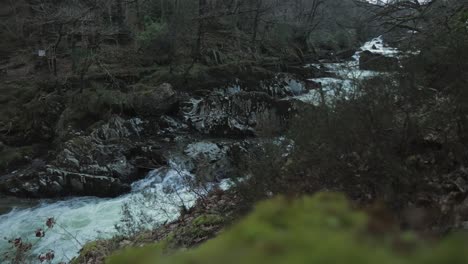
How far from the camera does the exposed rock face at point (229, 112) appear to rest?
1488 cm

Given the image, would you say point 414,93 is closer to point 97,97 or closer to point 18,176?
point 18,176

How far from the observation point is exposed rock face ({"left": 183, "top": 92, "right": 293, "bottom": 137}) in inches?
586

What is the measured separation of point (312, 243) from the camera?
1.17 m

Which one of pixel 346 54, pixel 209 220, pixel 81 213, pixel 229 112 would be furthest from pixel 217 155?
pixel 346 54

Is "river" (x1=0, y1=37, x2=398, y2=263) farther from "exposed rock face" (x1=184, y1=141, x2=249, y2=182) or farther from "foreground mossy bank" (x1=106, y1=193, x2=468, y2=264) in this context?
"foreground mossy bank" (x1=106, y1=193, x2=468, y2=264)

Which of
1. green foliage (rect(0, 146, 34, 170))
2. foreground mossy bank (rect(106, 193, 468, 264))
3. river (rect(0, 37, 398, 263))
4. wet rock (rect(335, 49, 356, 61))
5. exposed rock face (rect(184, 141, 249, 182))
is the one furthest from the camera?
wet rock (rect(335, 49, 356, 61))

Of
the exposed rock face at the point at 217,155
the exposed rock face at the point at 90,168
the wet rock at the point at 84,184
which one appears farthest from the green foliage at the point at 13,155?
the exposed rock face at the point at 217,155

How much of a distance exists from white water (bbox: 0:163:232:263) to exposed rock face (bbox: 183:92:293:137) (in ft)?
11.3

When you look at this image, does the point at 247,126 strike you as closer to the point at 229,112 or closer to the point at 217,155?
the point at 229,112

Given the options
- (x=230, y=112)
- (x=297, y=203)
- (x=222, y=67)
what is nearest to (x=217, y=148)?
(x=230, y=112)

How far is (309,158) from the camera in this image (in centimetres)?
488

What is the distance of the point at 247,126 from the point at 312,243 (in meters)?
13.7

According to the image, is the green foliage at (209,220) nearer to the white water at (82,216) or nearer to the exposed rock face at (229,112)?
the white water at (82,216)

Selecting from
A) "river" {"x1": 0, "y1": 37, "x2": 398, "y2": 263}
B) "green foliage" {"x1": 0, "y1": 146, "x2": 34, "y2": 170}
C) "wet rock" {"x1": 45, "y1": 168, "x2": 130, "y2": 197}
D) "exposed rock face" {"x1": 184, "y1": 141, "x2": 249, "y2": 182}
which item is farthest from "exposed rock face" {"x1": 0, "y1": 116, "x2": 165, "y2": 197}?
"exposed rock face" {"x1": 184, "y1": 141, "x2": 249, "y2": 182}
